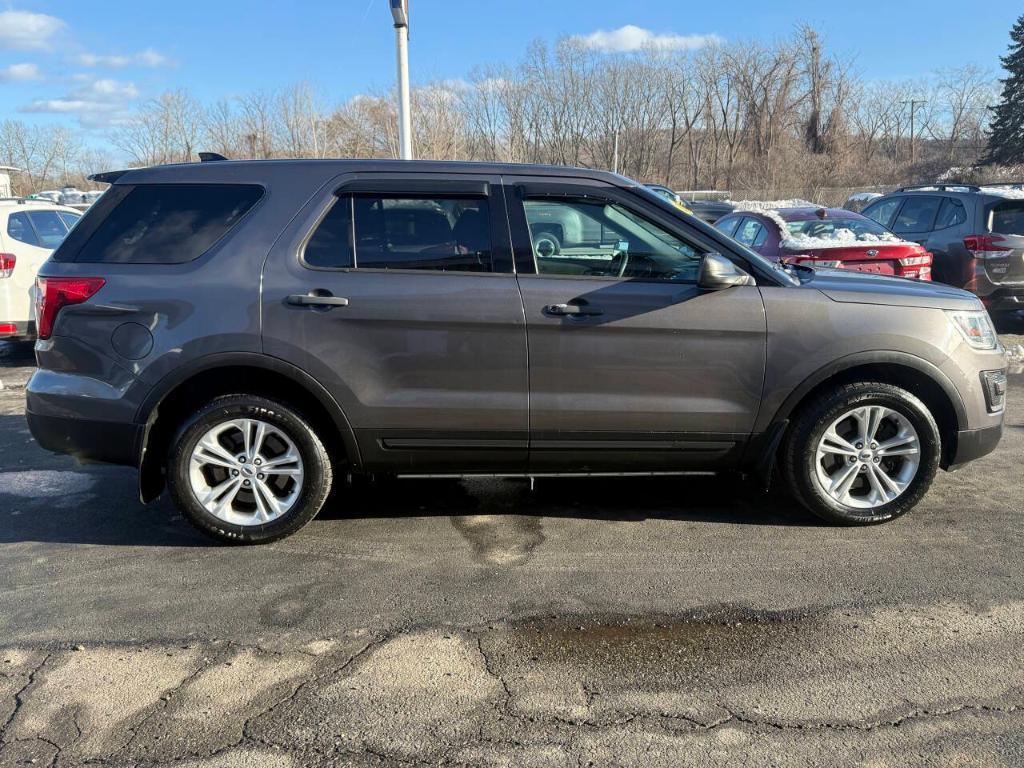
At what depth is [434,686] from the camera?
2.92m

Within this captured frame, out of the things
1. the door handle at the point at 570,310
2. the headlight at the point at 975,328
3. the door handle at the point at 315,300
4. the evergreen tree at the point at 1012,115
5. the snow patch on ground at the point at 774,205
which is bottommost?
the headlight at the point at 975,328

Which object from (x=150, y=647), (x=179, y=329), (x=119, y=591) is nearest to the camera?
(x=150, y=647)

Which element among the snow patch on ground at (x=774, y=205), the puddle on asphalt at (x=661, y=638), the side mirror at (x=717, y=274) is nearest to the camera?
the puddle on asphalt at (x=661, y=638)

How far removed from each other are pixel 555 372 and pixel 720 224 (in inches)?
322

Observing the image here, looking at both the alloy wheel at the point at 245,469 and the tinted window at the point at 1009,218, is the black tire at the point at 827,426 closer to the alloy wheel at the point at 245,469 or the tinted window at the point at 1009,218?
the alloy wheel at the point at 245,469

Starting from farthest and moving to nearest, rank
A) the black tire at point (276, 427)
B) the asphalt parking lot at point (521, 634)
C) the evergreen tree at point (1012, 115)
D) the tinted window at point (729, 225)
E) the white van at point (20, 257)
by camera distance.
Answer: the evergreen tree at point (1012, 115)
the tinted window at point (729, 225)
the white van at point (20, 257)
the black tire at point (276, 427)
the asphalt parking lot at point (521, 634)

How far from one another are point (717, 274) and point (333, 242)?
1902mm

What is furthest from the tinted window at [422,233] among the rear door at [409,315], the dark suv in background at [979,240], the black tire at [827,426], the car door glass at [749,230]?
the dark suv in background at [979,240]

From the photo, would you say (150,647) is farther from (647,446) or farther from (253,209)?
(647,446)

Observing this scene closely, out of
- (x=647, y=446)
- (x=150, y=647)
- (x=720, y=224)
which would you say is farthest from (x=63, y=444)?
(x=720, y=224)

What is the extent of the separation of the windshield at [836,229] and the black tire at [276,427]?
22.8 ft

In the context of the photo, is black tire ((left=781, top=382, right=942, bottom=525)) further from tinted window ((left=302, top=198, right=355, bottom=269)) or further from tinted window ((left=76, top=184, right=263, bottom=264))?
tinted window ((left=76, top=184, right=263, bottom=264))

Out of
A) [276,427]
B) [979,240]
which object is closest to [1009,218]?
[979,240]

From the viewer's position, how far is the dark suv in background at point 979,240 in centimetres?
966
